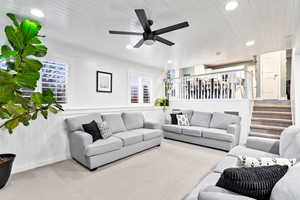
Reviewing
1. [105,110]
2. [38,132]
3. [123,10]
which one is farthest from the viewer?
[105,110]

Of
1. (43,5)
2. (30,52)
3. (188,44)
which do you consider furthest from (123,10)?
(188,44)

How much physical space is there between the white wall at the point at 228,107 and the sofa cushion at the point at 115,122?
264 cm

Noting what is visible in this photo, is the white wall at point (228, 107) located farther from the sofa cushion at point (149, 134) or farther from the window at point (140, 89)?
the sofa cushion at point (149, 134)

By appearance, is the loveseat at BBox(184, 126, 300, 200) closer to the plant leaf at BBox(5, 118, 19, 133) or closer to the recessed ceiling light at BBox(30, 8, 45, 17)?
the plant leaf at BBox(5, 118, 19, 133)

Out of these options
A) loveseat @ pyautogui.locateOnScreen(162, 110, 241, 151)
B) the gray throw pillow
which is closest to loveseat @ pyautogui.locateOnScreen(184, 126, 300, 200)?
loveseat @ pyautogui.locateOnScreen(162, 110, 241, 151)

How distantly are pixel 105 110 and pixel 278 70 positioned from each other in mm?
7651

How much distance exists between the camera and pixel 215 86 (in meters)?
5.02

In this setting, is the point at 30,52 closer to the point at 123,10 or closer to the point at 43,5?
the point at 43,5

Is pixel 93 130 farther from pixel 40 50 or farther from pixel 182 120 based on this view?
pixel 182 120

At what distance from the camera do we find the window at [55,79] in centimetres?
309

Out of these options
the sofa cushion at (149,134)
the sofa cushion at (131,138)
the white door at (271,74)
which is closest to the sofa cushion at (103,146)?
the sofa cushion at (131,138)

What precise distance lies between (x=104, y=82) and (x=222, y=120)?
3.60 m

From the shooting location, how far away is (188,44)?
3.60m

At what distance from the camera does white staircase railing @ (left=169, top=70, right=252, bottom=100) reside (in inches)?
180
